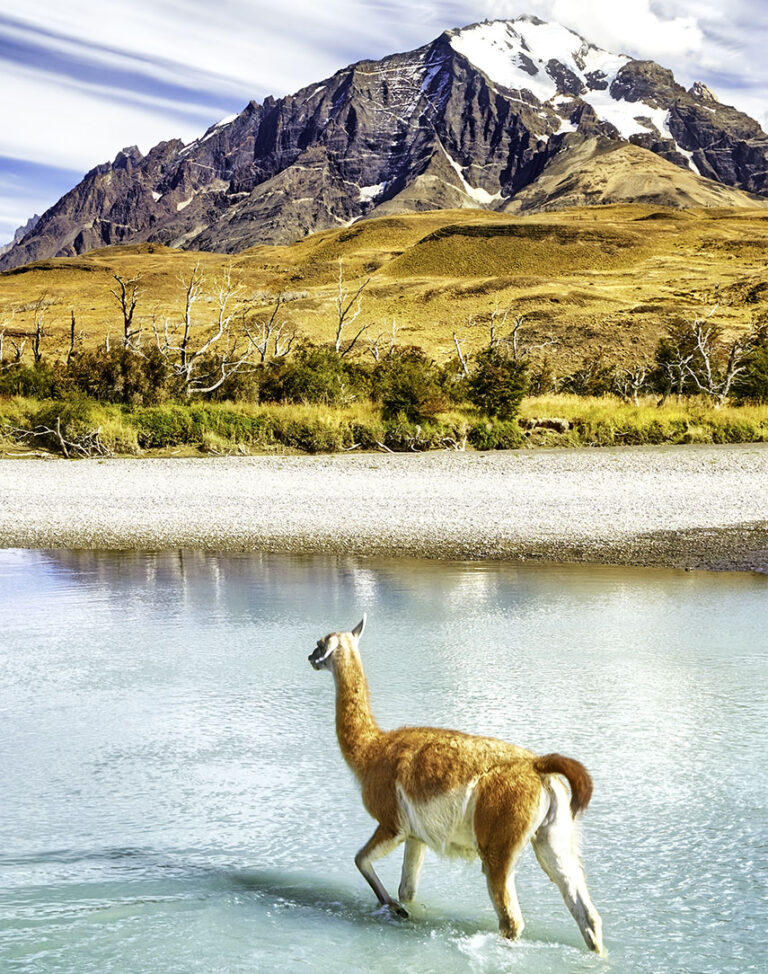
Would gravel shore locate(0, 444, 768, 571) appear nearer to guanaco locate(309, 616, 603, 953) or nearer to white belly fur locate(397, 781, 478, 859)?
guanaco locate(309, 616, 603, 953)

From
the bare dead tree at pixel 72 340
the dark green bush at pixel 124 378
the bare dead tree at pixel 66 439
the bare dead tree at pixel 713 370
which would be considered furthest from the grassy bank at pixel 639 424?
the bare dead tree at pixel 72 340

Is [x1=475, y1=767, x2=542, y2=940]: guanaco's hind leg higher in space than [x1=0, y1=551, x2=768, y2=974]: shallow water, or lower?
higher

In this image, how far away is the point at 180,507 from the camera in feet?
46.1

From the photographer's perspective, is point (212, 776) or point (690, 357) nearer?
point (212, 776)

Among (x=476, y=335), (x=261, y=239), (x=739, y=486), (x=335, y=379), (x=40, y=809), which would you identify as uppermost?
(x=261, y=239)

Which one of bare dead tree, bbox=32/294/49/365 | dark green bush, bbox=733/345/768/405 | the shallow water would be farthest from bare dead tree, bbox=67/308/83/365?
the shallow water

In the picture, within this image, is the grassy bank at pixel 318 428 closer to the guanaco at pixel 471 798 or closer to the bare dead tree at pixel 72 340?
the bare dead tree at pixel 72 340

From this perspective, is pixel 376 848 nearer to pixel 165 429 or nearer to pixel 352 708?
pixel 352 708

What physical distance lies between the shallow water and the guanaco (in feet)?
1.76

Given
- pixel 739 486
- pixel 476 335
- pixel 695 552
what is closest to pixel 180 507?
pixel 695 552

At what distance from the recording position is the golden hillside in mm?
53438

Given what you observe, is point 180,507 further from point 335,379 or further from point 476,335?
point 476,335

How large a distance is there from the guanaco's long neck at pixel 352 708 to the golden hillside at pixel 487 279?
4444cm

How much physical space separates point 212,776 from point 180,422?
16592 mm
